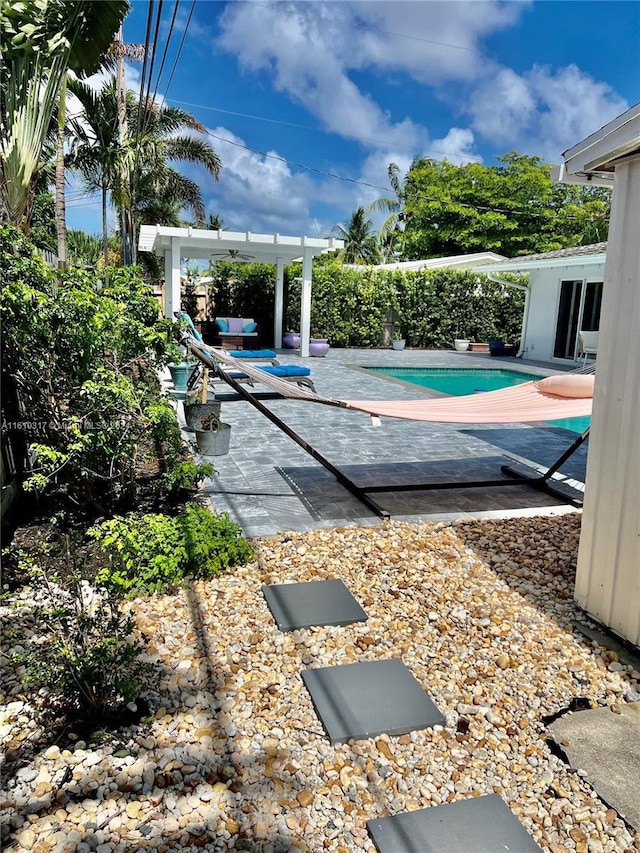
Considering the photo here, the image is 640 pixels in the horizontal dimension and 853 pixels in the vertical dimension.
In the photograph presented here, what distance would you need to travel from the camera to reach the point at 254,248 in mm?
16500

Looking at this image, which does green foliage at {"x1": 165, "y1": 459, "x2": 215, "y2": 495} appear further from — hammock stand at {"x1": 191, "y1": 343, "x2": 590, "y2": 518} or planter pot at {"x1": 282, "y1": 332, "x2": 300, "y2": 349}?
planter pot at {"x1": 282, "y1": 332, "x2": 300, "y2": 349}

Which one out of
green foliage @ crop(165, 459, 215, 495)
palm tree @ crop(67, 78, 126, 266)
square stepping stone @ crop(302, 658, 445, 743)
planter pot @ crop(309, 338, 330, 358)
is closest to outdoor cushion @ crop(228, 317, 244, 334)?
planter pot @ crop(309, 338, 330, 358)

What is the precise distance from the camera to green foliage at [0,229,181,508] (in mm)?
4016

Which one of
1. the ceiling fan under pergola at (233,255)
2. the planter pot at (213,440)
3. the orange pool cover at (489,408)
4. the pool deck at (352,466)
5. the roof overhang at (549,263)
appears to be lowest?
the pool deck at (352,466)

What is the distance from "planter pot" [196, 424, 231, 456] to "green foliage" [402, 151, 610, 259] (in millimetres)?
27857

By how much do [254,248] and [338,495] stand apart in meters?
12.3

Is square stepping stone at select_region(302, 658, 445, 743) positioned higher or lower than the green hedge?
lower

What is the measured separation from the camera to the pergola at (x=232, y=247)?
15.4m

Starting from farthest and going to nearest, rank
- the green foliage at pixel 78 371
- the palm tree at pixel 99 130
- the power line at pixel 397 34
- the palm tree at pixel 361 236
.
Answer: the palm tree at pixel 361 236, the palm tree at pixel 99 130, the power line at pixel 397 34, the green foliage at pixel 78 371

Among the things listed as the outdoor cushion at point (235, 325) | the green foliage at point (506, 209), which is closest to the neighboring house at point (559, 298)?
the outdoor cushion at point (235, 325)

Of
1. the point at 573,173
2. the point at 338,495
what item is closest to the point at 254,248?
the point at 338,495

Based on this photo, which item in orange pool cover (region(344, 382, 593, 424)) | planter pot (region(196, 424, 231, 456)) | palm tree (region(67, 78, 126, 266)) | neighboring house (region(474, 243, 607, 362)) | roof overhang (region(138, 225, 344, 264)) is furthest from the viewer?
neighboring house (region(474, 243, 607, 362))

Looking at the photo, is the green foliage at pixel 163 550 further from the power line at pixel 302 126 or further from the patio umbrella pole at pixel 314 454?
the power line at pixel 302 126

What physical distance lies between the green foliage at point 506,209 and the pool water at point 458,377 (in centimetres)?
1696
